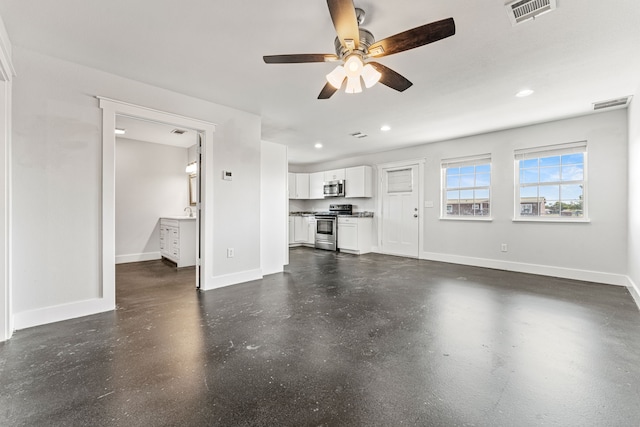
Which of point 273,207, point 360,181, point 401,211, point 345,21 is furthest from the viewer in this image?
point 360,181

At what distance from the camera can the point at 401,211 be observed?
640 centimetres

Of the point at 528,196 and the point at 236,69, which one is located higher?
the point at 236,69

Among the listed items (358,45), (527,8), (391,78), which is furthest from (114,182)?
(527,8)

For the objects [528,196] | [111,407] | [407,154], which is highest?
[407,154]

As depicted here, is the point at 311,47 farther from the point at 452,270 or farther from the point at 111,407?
the point at 452,270

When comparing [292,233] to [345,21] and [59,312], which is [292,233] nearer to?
[59,312]

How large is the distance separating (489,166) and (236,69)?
461 centimetres

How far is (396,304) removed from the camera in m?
3.12

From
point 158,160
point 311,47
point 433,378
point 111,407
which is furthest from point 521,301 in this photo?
point 158,160

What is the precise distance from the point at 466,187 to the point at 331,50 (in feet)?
13.6

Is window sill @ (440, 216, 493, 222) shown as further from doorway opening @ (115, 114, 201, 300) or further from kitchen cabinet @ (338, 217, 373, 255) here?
doorway opening @ (115, 114, 201, 300)

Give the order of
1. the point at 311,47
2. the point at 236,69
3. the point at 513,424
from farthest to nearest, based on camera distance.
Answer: the point at 236,69, the point at 311,47, the point at 513,424

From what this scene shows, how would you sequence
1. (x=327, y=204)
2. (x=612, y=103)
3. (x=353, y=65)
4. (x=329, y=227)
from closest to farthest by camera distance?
(x=353, y=65), (x=612, y=103), (x=329, y=227), (x=327, y=204)

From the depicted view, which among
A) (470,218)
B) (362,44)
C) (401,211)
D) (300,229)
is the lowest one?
(300,229)
